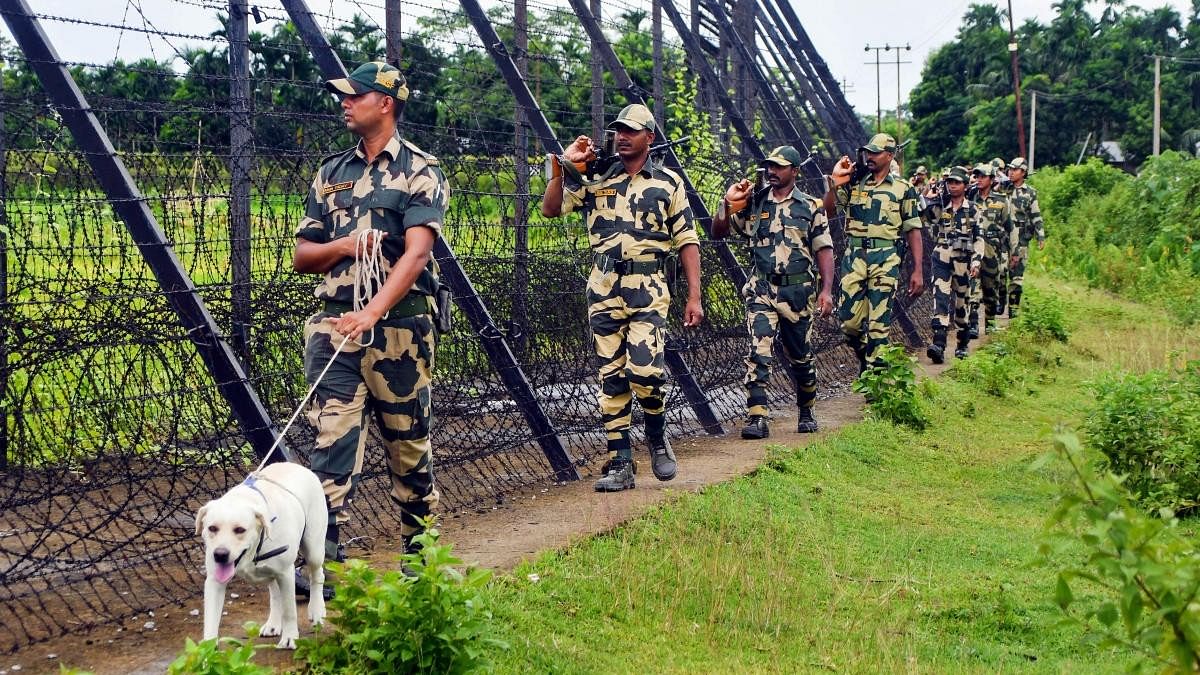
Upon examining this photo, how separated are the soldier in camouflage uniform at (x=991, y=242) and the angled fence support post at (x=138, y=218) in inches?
449

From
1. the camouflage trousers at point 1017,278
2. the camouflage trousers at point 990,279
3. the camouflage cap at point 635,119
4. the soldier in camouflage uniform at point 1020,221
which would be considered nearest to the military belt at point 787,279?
the camouflage cap at point 635,119

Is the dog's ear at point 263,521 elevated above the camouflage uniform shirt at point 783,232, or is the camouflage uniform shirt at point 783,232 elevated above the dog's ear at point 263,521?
the camouflage uniform shirt at point 783,232

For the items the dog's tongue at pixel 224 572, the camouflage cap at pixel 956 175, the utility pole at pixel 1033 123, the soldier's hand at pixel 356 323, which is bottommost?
the dog's tongue at pixel 224 572

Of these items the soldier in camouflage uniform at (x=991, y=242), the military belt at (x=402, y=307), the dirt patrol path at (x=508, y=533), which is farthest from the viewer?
the soldier in camouflage uniform at (x=991, y=242)

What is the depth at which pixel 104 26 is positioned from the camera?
574 centimetres

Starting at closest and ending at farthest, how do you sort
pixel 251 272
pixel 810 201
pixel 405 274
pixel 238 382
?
pixel 405 274, pixel 238 382, pixel 251 272, pixel 810 201

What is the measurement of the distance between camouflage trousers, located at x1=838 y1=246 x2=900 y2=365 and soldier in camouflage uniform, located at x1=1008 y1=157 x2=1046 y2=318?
7.40 m

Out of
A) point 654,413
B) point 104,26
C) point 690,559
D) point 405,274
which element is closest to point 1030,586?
point 690,559

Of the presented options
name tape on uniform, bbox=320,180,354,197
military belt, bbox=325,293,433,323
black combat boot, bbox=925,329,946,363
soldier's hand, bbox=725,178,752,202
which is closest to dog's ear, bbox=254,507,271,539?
military belt, bbox=325,293,433,323

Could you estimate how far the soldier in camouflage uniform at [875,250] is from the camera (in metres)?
11.2

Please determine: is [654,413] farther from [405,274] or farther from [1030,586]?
[405,274]

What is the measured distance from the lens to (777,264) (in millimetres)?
9508

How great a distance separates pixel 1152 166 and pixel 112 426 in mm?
11991

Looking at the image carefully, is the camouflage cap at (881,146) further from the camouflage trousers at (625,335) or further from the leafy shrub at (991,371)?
the camouflage trousers at (625,335)
